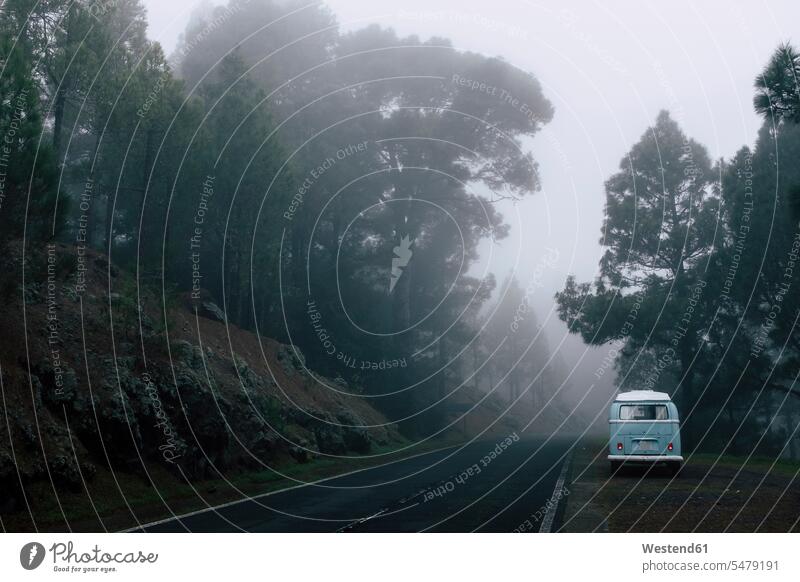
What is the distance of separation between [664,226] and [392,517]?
98.0ft

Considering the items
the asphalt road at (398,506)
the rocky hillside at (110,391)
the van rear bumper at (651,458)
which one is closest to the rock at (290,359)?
the rocky hillside at (110,391)

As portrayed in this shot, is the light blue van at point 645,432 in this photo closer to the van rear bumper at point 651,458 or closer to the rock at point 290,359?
the van rear bumper at point 651,458

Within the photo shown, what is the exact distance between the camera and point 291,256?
148ft

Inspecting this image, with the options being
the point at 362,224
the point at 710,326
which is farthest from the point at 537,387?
the point at 710,326

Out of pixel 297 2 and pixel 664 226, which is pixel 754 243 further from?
pixel 297 2

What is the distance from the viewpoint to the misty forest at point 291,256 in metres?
16.2

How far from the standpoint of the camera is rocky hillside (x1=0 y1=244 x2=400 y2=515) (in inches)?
573

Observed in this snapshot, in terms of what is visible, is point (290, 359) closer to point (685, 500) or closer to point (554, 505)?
point (554, 505)

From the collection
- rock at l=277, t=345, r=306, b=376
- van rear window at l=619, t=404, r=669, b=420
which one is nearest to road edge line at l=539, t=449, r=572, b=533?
van rear window at l=619, t=404, r=669, b=420

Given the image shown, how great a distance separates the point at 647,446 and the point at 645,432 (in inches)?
14.9

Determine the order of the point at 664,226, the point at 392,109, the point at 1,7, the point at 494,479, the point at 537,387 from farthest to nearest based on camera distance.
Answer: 1. the point at 537,387
2. the point at 392,109
3. the point at 664,226
4. the point at 1,7
5. the point at 494,479

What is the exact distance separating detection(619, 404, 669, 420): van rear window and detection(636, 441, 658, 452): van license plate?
673mm

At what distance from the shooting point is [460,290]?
53781 millimetres

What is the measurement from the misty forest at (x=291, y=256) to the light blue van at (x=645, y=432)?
196 centimetres
